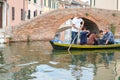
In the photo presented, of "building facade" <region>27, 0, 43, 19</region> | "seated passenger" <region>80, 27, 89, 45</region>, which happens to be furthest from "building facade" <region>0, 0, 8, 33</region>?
"seated passenger" <region>80, 27, 89, 45</region>

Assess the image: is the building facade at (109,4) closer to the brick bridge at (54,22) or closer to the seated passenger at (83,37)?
the brick bridge at (54,22)

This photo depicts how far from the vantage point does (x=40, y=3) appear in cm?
3778

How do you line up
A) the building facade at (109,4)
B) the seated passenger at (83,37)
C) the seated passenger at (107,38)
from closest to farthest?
the seated passenger at (83,37), the seated passenger at (107,38), the building facade at (109,4)

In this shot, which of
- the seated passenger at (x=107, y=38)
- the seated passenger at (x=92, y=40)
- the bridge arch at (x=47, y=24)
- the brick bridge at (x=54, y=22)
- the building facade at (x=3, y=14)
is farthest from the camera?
the building facade at (x=3, y=14)

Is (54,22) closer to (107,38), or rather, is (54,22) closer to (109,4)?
(107,38)

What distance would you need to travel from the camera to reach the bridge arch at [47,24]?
75.7ft

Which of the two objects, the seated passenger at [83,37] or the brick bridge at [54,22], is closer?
the seated passenger at [83,37]

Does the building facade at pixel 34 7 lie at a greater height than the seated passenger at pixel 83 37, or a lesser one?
greater

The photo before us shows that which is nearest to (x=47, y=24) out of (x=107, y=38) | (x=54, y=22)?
(x=54, y=22)

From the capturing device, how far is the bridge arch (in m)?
23.1

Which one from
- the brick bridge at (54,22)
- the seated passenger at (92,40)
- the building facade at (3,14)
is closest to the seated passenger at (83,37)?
the seated passenger at (92,40)

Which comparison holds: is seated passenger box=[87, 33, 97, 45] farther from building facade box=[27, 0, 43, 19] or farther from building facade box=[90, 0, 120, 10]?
building facade box=[27, 0, 43, 19]

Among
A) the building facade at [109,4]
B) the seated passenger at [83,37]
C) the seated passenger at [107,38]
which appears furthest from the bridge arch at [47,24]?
the seated passenger at [107,38]

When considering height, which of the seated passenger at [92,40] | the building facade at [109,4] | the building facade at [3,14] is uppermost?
the building facade at [109,4]
